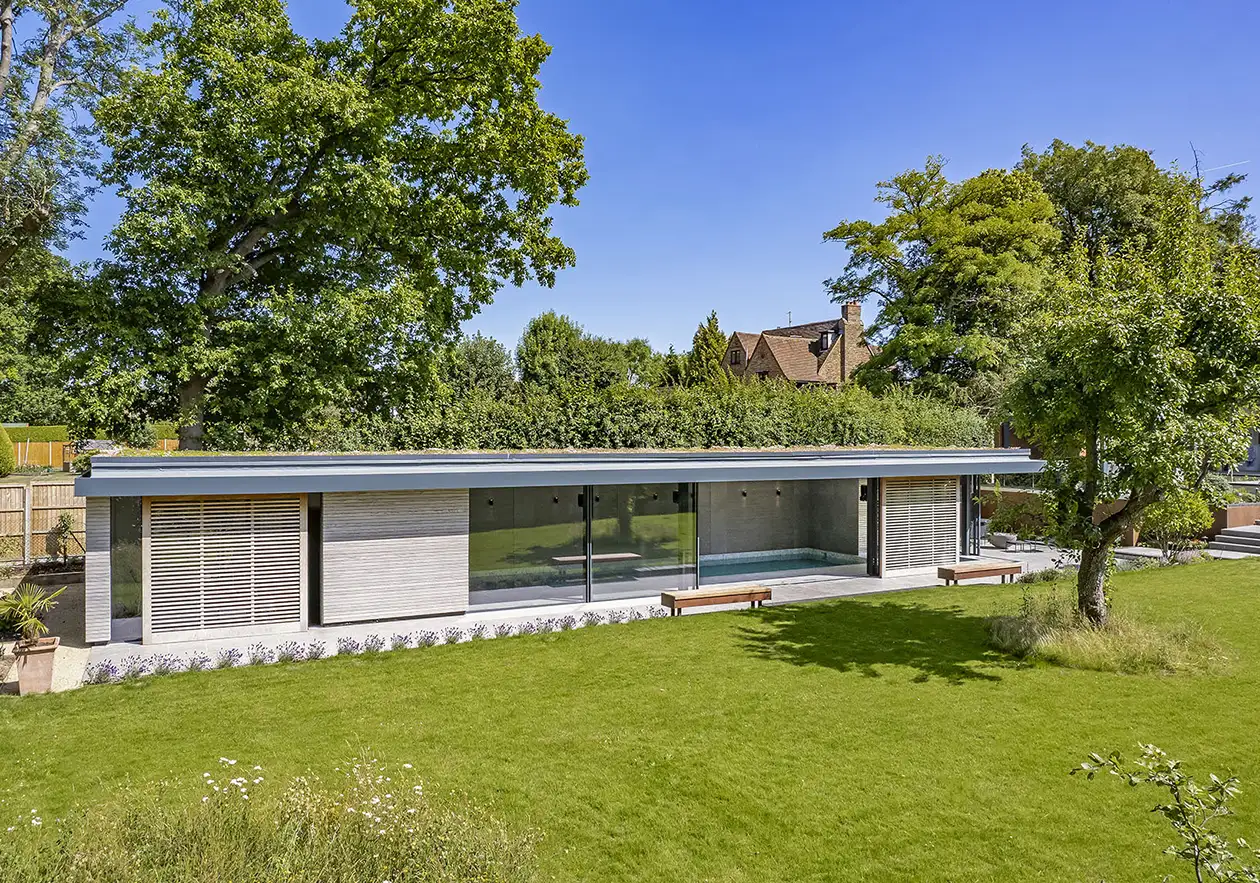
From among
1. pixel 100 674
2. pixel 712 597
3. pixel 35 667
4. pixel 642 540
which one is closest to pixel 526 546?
pixel 642 540

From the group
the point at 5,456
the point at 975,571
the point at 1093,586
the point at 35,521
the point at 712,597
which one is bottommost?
the point at 712,597

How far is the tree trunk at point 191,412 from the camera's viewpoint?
17594 millimetres

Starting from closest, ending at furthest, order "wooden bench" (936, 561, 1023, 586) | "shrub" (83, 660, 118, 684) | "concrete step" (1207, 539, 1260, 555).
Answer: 1. "shrub" (83, 660, 118, 684)
2. "wooden bench" (936, 561, 1023, 586)
3. "concrete step" (1207, 539, 1260, 555)

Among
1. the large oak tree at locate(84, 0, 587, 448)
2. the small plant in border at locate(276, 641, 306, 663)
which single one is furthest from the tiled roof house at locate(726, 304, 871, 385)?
the small plant in border at locate(276, 641, 306, 663)

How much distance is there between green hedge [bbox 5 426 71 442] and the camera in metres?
38.6

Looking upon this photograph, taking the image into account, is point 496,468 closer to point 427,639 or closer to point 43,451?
point 427,639

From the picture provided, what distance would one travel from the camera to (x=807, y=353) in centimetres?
4431

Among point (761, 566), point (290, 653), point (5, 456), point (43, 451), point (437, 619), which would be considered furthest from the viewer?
point (43, 451)

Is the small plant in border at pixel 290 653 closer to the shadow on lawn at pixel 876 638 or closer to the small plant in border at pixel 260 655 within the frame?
the small plant in border at pixel 260 655

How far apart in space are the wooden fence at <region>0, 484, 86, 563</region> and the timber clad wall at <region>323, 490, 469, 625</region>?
8955 millimetres

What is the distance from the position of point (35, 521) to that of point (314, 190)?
10.00 m

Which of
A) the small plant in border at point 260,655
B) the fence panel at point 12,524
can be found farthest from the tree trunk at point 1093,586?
the fence panel at point 12,524

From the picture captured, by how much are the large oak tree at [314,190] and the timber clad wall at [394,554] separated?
21.1 ft

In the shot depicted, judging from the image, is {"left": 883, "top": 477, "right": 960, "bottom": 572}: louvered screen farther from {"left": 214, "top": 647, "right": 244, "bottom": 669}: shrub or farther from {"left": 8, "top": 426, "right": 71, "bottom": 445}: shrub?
→ {"left": 8, "top": 426, "right": 71, "bottom": 445}: shrub
